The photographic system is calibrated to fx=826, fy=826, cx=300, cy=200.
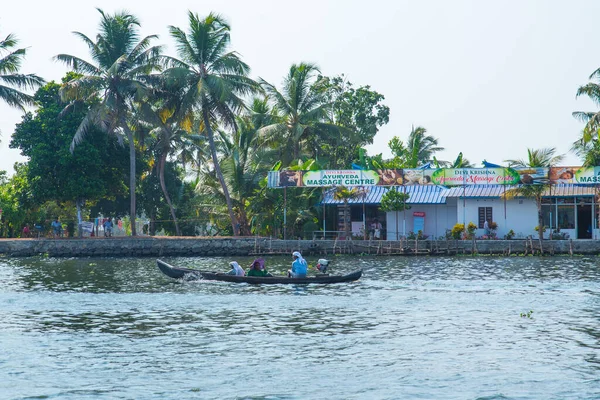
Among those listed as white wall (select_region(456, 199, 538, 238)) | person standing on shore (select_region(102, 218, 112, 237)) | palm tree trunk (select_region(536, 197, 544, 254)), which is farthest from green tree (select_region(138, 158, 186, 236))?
palm tree trunk (select_region(536, 197, 544, 254))

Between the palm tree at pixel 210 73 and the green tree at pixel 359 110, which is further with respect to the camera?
the green tree at pixel 359 110

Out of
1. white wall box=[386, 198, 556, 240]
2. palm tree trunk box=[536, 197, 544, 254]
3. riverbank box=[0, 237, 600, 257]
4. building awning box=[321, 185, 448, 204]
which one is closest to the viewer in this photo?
palm tree trunk box=[536, 197, 544, 254]

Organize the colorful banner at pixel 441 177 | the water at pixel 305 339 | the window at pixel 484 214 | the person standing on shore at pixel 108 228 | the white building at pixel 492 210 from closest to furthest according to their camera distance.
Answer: the water at pixel 305 339 < the colorful banner at pixel 441 177 < the white building at pixel 492 210 < the window at pixel 484 214 < the person standing on shore at pixel 108 228

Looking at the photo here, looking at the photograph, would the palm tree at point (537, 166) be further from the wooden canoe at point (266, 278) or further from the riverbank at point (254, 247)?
the wooden canoe at point (266, 278)

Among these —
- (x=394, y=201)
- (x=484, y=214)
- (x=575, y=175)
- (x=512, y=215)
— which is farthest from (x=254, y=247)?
(x=575, y=175)

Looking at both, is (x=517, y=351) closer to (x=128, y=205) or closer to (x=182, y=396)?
(x=182, y=396)

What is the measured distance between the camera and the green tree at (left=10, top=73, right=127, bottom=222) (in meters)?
52.4

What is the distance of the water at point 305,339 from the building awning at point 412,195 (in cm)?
1755

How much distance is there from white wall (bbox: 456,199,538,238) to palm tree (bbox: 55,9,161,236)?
21952 mm

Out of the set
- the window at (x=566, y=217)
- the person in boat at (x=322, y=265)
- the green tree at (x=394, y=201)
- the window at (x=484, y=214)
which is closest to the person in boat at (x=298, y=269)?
the person in boat at (x=322, y=265)

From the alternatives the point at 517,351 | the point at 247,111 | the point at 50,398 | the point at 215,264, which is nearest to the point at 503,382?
the point at 517,351

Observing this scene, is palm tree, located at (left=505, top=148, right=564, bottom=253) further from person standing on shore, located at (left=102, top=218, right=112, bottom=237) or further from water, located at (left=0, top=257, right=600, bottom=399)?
person standing on shore, located at (left=102, top=218, right=112, bottom=237)

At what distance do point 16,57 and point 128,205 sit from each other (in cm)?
1624

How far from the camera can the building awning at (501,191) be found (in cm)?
5091
